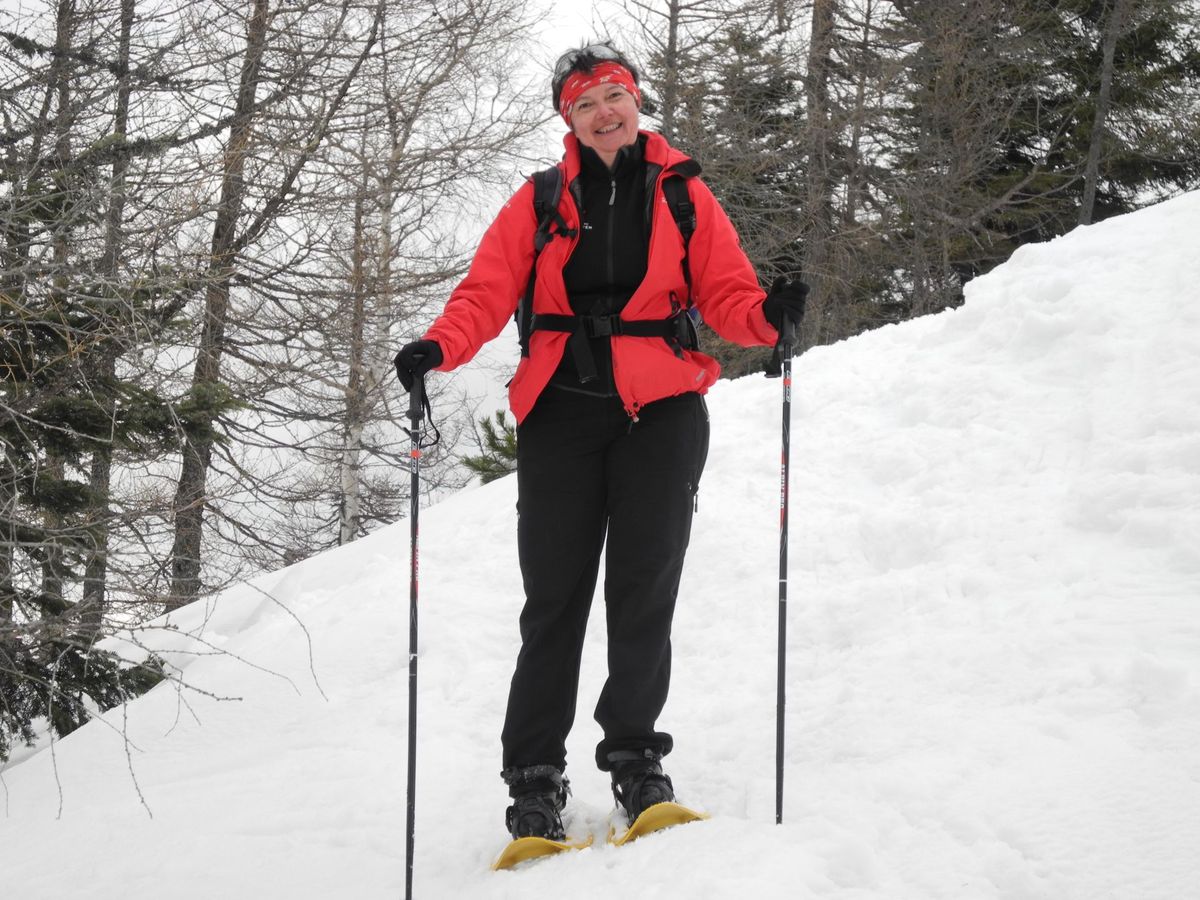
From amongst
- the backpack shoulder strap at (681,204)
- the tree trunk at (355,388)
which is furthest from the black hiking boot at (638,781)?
the tree trunk at (355,388)

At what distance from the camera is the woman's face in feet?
10.6

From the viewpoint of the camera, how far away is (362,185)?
1114cm

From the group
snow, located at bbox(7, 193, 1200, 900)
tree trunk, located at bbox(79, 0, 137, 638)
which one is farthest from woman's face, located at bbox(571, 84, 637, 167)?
snow, located at bbox(7, 193, 1200, 900)

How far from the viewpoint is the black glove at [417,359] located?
2.96 meters

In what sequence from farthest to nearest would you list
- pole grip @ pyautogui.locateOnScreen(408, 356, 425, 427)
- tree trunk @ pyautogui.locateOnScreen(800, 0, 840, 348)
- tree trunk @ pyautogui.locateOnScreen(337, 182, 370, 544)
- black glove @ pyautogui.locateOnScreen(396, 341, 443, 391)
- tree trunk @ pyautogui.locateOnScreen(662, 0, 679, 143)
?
tree trunk @ pyautogui.locateOnScreen(800, 0, 840, 348)
tree trunk @ pyautogui.locateOnScreen(662, 0, 679, 143)
tree trunk @ pyautogui.locateOnScreen(337, 182, 370, 544)
pole grip @ pyautogui.locateOnScreen(408, 356, 425, 427)
black glove @ pyautogui.locateOnScreen(396, 341, 443, 391)

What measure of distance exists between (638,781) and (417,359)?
A: 4.80 feet

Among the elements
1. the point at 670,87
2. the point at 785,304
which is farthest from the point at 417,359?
the point at 670,87

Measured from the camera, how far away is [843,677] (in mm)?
4094

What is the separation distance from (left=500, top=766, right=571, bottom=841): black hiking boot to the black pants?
4cm

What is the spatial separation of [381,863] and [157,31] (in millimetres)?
8504

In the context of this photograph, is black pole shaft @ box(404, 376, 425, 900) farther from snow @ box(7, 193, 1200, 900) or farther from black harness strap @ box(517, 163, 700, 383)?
black harness strap @ box(517, 163, 700, 383)

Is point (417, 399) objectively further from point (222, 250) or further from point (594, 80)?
point (222, 250)

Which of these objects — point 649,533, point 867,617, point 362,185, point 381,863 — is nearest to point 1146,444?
point 867,617

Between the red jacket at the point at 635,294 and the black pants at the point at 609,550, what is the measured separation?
3.9 inches
